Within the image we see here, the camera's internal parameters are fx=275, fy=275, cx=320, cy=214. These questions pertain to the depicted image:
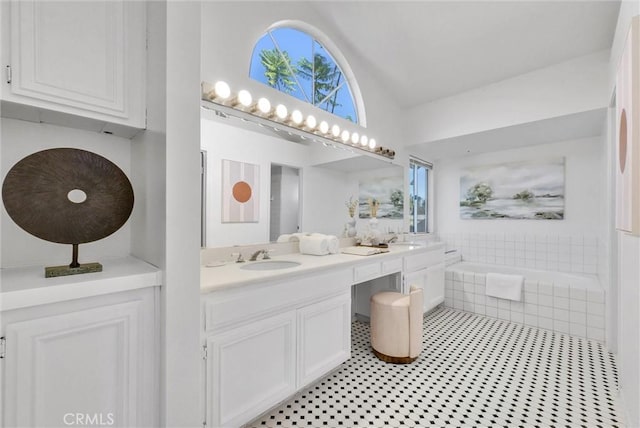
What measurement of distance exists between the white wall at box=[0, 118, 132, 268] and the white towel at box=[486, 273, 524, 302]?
11.5ft

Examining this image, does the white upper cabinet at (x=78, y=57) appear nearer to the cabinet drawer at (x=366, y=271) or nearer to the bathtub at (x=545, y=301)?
the cabinet drawer at (x=366, y=271)

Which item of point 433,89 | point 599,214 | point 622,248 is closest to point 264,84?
point 433,89

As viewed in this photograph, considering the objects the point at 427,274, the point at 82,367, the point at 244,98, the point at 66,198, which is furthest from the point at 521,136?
the point at 82,367

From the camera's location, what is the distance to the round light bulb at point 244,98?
182 cm

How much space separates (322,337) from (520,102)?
2946 millimetres

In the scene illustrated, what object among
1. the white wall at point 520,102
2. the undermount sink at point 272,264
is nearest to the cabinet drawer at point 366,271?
the undermount sink at point 272,264

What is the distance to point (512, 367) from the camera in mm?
2109

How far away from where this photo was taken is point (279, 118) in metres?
2.11

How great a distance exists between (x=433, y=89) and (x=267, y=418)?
135 inches

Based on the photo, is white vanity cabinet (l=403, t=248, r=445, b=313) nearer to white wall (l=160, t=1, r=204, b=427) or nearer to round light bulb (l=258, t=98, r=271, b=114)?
round light bulb (l=258, t=98, r=271, b=114)

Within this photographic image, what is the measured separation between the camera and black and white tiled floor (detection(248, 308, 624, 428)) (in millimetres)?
1578

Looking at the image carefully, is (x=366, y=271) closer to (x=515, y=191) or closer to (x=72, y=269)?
(x=72, y=269)

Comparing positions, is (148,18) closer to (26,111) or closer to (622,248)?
(26,111)

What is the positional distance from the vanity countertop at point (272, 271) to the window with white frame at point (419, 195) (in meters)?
1.43
